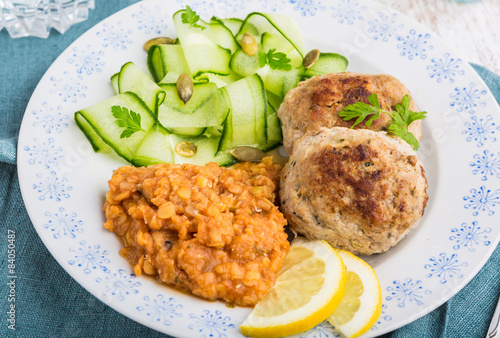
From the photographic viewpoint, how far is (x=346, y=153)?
150 inches

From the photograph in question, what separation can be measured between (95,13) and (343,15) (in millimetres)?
2901

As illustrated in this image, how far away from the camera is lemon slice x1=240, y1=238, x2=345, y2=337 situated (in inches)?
130

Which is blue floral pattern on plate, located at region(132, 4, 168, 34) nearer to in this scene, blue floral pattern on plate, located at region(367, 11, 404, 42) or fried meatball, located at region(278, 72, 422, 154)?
fried meatball, located at region(278, 72, 422, 154)

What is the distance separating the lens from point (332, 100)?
14.2 ft

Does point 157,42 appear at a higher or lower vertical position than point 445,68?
lower

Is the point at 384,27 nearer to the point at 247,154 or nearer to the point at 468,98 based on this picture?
the point at 468,98

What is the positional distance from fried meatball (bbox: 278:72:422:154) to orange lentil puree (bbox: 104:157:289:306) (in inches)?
26.9

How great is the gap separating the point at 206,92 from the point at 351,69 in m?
1.63

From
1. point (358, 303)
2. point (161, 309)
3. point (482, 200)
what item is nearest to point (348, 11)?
point (482, 200)

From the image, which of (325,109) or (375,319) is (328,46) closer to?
(325,109)

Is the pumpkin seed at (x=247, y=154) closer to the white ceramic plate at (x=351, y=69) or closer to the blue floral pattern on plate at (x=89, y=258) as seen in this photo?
the white ceramic plate at (x=351, y=69)

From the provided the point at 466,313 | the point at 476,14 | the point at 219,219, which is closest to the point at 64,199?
the point at 219,219

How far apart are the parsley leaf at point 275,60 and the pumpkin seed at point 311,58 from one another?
236mm

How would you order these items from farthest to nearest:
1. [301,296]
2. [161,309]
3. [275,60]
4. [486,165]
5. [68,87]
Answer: [275,60]
[68,87]
[486,165]
[161,309]
[301,296]
